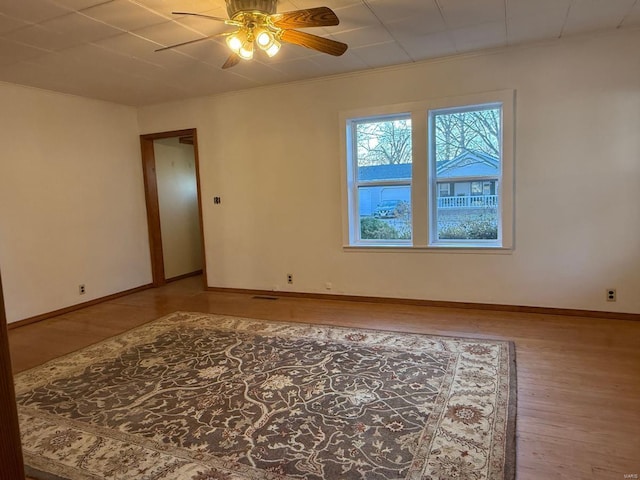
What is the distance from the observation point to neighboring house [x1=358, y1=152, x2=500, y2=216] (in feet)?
13.5

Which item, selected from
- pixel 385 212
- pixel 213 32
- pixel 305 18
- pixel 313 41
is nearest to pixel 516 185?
pixel 385 212

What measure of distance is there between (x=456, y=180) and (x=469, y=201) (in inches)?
10.3

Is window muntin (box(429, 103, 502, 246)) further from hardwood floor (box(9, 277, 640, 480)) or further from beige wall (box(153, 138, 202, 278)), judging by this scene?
beige wall (box(153, 138, 202, 278))

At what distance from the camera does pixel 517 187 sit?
3.94 m

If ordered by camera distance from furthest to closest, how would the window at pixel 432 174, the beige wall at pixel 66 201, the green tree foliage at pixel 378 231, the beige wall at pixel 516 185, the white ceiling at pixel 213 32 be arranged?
the green tree foliage at pixel 378 231 < the beige wall at pixel 66 201 < the window at pixel 432 174 < the beige wall at pixel 516 185 < the white ceiling at pixel 213 32

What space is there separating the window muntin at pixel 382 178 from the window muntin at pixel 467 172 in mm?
296

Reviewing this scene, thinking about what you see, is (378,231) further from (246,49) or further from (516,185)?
(246,49)

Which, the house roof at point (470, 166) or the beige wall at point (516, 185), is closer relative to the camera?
the beige wall at point (516, 185)

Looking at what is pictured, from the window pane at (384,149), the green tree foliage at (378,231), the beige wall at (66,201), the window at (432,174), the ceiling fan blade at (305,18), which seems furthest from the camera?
the green tree foliage at (378,231)

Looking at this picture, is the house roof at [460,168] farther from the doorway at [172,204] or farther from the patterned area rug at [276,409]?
the doorway at [172,204]

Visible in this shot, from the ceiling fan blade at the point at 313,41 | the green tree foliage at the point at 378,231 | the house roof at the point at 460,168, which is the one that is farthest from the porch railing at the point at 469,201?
the ceiling fan blade at the point at 313,41

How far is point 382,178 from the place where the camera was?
4598 millimetres

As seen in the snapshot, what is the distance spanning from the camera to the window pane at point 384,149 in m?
4.43

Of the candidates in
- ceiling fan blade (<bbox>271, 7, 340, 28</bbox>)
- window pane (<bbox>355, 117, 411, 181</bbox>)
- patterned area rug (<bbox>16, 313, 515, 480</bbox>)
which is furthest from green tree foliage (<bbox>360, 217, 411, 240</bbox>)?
ceiling fan blade (<bbox>271, 7, 340, 28</bbox>)
